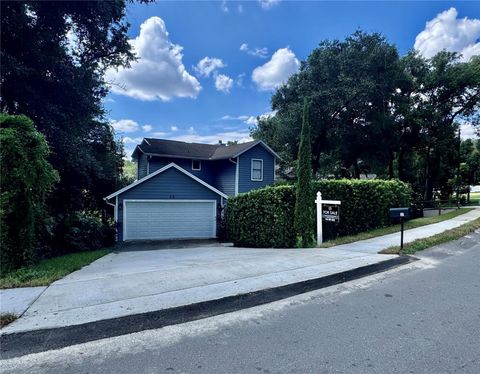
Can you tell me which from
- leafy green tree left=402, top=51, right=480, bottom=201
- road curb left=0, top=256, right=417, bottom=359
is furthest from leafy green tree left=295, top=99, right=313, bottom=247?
leafy green tree left=402, top=51, right=480, bottom=201

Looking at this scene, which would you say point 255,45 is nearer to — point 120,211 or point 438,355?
point 120,211

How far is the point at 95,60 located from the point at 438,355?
14.9 m

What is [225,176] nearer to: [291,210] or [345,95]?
[345,95]

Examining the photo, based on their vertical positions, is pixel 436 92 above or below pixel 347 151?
above

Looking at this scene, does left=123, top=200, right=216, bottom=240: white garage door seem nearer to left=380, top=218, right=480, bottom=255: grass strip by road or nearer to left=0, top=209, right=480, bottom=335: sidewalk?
left=0, top=209, right=480, bottom=335: sidewalk

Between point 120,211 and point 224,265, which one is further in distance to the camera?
point 120,211

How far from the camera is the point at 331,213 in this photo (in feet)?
31.7

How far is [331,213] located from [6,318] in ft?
27.0

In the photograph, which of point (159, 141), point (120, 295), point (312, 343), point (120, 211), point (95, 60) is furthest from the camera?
point (159, 141)

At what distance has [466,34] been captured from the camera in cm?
1731

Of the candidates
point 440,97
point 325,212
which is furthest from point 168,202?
point 440,97

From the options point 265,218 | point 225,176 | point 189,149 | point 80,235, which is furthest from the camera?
point 189,149

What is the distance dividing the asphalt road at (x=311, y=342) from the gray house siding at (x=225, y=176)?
55.4 feet

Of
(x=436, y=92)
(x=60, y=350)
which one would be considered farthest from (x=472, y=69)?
(x=60, y=350)
